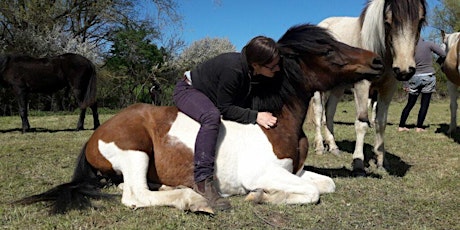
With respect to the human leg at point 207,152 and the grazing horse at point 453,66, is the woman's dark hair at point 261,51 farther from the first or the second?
the grazing horse at point 453,66

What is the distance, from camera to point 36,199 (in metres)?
3.02

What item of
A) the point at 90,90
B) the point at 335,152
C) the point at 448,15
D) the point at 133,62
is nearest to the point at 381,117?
the point at 335,152

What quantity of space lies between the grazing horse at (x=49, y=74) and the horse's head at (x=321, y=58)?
21.7ft

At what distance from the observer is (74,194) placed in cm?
307

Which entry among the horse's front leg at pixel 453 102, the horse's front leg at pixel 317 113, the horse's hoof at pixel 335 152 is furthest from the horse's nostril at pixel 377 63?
the horse's front leg at pixel 453 102

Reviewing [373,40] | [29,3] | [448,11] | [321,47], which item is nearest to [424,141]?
[373,40]

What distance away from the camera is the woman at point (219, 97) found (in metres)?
3.08

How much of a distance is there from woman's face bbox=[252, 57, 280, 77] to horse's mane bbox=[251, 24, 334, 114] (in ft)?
0.39

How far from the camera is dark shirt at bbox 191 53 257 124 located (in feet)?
10.5

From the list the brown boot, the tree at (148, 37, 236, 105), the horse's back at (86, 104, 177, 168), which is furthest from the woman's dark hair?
the tree at (148, 37, 236, 105)

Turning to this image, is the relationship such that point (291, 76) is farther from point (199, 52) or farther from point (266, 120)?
point (199, 52)

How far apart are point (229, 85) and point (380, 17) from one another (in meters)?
1.92

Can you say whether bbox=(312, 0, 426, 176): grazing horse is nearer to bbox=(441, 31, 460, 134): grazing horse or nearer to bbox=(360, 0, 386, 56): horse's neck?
bbox=(360, 0, 386, 56): horse's neck

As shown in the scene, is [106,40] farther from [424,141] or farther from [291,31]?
[291,31]
